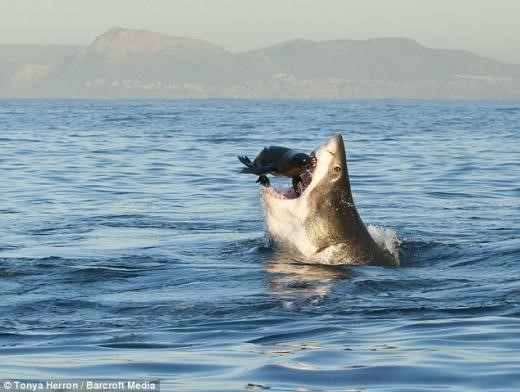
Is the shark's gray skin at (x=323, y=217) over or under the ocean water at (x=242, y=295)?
over

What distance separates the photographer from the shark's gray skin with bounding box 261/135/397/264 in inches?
458

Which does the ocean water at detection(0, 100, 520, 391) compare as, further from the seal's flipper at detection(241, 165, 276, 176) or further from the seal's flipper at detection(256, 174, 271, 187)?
the seal's flipper at detection(241, 165, 276, 176)

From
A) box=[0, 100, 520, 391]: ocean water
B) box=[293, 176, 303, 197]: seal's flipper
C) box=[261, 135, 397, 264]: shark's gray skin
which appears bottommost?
box=[0, 100, 520, 391]: ocean water

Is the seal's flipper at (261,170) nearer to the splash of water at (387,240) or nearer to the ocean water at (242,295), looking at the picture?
the ocean water at (242,295)

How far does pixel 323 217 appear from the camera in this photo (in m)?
11.8

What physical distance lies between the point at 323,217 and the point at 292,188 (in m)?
0.43

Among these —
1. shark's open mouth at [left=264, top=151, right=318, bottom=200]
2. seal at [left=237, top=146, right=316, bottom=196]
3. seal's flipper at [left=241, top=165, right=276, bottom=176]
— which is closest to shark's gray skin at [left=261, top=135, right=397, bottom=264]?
shark's open mouth at [left=264, top=151, right=318, bottom=200]

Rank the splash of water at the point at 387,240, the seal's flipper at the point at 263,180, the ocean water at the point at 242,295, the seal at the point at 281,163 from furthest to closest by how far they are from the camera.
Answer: the splash of water at the point at 387,240, the seal's flipper at the point at 263,180, the seal at the point at 281,163, the ocean water at the point at 242,295

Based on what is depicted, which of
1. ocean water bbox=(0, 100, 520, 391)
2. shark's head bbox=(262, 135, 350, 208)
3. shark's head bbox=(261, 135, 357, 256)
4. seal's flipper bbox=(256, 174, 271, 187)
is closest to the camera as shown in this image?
ocean water bbox=(0, 100, 520, 391)

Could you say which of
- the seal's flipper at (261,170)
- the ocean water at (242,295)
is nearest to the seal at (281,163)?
the seal's flipper at (261,170)

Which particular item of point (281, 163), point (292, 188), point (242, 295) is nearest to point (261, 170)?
point (281, 163)

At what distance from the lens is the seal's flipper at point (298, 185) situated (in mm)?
11719

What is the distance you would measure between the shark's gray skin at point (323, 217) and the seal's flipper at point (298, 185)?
0.05 m

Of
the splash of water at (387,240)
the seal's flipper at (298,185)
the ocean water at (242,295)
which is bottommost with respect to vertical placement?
the ocean water at (242,295)
